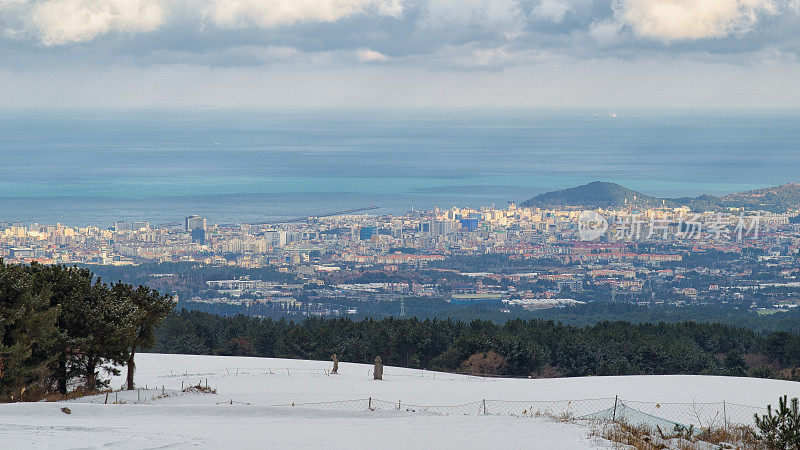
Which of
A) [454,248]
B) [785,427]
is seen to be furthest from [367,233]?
[785,427]

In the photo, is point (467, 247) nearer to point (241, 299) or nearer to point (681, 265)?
point (681, 265)

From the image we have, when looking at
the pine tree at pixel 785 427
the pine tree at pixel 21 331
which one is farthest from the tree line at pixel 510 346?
the pine tree at pixel 785 427

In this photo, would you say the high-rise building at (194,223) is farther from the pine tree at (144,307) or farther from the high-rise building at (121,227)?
the pine tree at (144,307)

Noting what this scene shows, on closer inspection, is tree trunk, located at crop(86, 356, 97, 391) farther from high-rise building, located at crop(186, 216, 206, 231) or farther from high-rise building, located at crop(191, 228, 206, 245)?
high-rise building, located at crop(186, 216, 206, 231)

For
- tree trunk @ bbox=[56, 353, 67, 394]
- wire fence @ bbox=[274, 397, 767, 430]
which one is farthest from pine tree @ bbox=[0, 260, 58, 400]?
wire fence @ bbox=[274, 397, 767, 430]

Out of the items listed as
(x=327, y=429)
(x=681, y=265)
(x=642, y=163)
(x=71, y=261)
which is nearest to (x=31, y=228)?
(x=71, y=261)

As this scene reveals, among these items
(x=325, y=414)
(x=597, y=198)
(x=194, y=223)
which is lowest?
(x=325, y=414)

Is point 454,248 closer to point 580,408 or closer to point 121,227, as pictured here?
point 121,227
